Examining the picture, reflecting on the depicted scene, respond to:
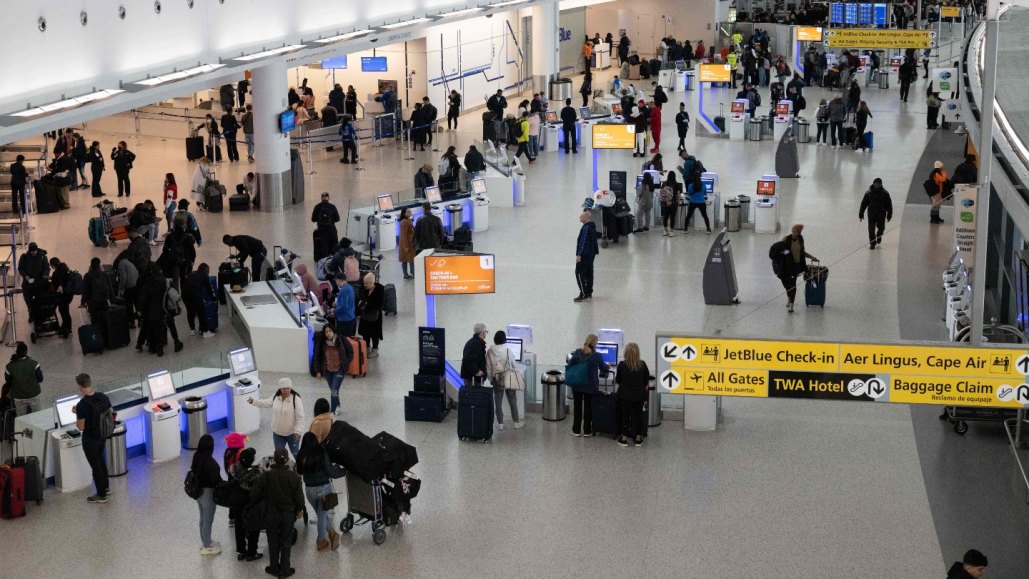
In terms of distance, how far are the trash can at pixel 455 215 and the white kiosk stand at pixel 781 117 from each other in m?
13.4

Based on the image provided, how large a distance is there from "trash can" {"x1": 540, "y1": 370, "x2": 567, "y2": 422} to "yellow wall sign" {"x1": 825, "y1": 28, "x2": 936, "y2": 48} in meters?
27.6

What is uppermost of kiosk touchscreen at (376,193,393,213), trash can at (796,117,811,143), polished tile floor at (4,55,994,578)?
trash can at (796,117,811,143)

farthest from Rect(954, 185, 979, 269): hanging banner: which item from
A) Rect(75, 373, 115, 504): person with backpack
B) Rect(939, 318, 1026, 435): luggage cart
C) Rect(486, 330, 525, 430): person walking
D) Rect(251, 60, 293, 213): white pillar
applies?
Rect(251, 60, 293, 213): white pillar

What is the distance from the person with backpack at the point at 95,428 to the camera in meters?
12.9

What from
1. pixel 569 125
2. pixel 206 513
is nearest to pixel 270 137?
pixel 569 125

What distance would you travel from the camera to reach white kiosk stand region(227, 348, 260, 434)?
1481 cm

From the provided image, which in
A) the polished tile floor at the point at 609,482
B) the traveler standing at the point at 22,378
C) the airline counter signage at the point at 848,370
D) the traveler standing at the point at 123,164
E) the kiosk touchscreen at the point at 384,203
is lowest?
the polished tile floor at the point at 609,482

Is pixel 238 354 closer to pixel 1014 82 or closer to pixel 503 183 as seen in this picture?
pixel 503 183

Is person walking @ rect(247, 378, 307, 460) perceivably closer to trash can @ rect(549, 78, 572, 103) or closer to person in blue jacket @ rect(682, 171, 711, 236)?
person in blue jacket @ rect(682, 171, 711, 236)

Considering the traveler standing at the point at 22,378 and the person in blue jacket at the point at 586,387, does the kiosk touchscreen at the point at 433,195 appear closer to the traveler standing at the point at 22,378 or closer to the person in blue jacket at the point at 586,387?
the person in blue jacket at the point at 586,387

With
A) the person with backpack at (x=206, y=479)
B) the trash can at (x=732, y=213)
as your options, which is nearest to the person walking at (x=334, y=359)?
the person with backpack at (x=206, y=479)

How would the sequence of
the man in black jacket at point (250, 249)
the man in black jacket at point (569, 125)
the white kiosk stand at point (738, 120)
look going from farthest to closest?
1. the white kiosk stand at point (738, 120)
2. the man in black jacket at point (569, 125)
3. the man in black jacket at point (250, 249)

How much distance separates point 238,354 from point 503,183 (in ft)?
41.1

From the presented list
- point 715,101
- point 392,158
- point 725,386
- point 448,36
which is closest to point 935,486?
point 725,386
